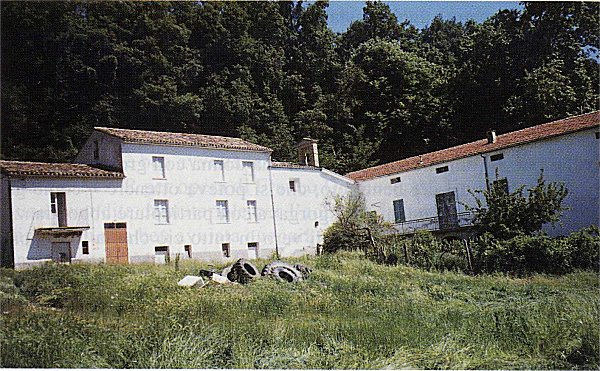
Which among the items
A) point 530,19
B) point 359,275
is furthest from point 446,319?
point 530,19

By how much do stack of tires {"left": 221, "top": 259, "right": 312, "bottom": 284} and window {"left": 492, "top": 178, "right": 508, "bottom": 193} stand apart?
3243mm

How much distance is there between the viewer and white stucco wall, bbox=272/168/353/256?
8.63m

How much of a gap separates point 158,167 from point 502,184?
5.03m

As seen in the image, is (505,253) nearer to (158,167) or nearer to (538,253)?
(538,253)

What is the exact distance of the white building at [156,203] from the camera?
5.58m

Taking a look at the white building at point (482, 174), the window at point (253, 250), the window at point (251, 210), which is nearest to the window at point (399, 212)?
the white building at point (482, 174)

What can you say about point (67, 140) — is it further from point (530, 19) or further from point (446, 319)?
point (530, 19)

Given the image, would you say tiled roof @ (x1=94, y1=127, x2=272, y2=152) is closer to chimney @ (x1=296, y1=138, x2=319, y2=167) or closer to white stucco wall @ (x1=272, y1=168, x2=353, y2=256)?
chimney @ (x1=296, y1=138, x2=319, y2=167)

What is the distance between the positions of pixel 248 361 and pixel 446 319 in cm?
184

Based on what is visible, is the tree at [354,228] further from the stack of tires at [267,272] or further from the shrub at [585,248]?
the shrub at [585,248]

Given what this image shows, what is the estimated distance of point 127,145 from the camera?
6.78m

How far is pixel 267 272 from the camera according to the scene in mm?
7258

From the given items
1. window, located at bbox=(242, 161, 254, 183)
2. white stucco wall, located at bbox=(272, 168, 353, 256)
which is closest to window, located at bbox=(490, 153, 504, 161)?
white stucco wall, located at bbox=(272, 168, 353, 256)

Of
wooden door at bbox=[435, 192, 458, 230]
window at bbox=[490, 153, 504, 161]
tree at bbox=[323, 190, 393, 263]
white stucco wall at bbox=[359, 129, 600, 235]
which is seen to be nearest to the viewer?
white stucco wall at bbox=[359, 129, 600, 235]
